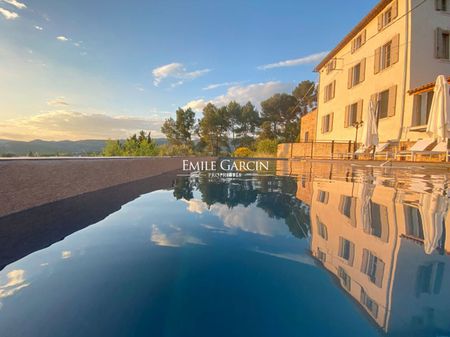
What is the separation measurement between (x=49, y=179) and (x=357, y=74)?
1691cm

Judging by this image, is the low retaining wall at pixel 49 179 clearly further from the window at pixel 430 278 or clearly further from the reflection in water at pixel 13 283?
the window at pixel 430 278

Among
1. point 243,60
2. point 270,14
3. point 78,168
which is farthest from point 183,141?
point 78,168

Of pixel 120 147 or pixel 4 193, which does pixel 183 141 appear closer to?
pixel 120 147

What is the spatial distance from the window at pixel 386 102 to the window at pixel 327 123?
4.98 meters

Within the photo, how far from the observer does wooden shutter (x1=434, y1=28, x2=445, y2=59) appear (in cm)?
1072

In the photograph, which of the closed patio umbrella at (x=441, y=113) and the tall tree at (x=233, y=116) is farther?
the tall tree at (x=233, y=116)

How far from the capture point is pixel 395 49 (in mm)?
Answer: 11273

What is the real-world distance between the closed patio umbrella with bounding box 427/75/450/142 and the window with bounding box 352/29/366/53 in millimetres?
8826

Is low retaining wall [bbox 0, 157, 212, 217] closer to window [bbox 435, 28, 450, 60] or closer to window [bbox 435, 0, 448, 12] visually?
window [bbox 435, 28, 450, 60]

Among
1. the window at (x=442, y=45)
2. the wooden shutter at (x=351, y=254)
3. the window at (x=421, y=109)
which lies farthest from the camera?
the window at (x=442, y=45)

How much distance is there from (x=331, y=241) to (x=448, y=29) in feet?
47.8

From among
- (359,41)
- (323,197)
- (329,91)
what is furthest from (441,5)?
(323,197)

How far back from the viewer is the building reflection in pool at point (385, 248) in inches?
39.1

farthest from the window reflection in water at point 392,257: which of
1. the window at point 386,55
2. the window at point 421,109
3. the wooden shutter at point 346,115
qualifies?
the wooden shutter at point 346,115
